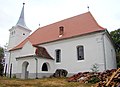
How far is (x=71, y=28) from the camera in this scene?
20.5 meters

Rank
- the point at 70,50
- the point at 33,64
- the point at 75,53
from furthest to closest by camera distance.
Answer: the point at 70,50 → the point at 75,53 → the point at 33,64

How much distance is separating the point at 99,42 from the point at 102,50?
0.89 m

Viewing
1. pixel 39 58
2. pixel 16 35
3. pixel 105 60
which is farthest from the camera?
pixel 16 35

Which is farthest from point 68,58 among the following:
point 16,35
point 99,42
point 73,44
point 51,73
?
point 16,35

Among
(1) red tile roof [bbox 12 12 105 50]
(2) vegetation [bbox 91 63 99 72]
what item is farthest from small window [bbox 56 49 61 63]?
(2) vegetation [bbox 91 63 99 72]

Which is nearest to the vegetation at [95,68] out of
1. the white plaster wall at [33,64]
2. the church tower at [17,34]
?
the white plaster wall at [33,64]

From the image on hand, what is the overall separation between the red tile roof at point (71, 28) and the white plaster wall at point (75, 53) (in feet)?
2.36

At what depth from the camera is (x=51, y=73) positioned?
64.7 ft

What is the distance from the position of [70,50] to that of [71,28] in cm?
325

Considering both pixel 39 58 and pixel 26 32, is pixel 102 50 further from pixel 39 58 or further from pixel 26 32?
pixel 26 32

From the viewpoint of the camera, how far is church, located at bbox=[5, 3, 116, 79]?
54.7 feet

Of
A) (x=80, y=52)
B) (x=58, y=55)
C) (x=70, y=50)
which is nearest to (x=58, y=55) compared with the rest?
(x=58, y=55)

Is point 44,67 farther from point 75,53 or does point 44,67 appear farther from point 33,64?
point 75,53

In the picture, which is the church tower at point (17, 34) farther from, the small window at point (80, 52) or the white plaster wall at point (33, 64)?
the small window at point (80, 52)
